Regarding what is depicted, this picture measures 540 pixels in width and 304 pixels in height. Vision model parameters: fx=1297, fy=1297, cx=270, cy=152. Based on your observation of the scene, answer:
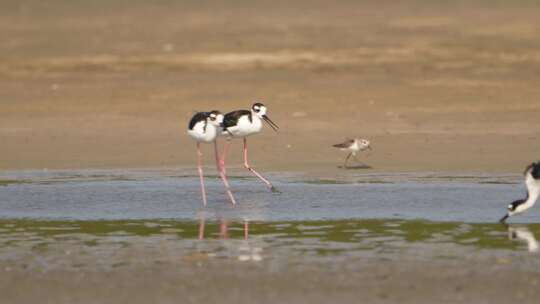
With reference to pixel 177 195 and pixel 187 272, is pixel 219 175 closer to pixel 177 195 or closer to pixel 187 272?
pixel 177 195

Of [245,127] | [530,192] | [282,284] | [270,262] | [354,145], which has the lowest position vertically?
[282,284]

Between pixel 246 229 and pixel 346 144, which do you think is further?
pixel 346 144

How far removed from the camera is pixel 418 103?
69.1 ft

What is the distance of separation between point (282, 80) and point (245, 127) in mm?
8934

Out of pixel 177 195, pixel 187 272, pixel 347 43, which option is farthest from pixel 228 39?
pixel 187 272

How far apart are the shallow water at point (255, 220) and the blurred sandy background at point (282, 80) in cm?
156

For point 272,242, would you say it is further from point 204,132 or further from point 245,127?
point 245,127

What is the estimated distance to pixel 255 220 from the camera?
39.3ft

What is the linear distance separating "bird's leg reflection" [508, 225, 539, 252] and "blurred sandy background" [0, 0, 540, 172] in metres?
4.33

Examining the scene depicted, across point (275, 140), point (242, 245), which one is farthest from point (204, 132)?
point (242, 245)

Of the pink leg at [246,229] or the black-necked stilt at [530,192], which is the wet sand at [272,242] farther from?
the black-necked stilt at [530,192]

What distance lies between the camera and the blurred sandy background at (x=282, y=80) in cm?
1753

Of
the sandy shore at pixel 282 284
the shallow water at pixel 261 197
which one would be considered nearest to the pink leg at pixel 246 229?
the shallow water at pixel 261 197

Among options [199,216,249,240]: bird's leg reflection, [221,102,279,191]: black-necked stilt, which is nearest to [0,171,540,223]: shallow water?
[199,216,249,240]: bird's leg reflection
